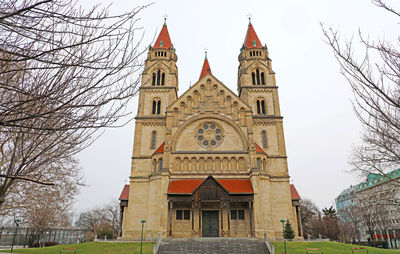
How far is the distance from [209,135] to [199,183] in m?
5.76

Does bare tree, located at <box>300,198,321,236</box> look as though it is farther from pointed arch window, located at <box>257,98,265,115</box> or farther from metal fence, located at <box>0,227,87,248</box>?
metal fence, located at <box>0,227,87,248</box>

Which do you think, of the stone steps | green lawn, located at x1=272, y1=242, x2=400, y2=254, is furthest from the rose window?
green lawn, located at x1=272, y1=242, x2=400, y2=254

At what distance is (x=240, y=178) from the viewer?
89.4ft

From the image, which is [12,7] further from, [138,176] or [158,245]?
[138,176]

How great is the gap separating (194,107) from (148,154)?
7.73m

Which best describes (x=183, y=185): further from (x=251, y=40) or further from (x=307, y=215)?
(x=307, y=215)

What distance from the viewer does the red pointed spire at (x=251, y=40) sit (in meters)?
37.1

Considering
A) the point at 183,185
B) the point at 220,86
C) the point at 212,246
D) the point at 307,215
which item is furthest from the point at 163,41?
the point at 307,215

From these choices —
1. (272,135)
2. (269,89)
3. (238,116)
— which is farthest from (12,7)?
(269,89)

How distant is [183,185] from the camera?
26281 millimetres

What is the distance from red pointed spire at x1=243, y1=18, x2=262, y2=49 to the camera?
3709 centimetres

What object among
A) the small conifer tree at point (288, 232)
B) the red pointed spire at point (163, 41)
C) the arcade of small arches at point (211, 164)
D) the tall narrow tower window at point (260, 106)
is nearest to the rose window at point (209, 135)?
the arcade of small arches at point (211, 164)

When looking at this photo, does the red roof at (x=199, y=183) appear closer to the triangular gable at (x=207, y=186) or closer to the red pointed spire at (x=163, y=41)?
the triangular gable at (x=207, y=186)

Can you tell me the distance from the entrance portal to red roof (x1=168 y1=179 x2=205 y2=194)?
307 centimetres
